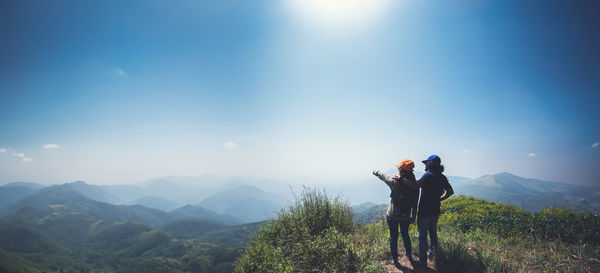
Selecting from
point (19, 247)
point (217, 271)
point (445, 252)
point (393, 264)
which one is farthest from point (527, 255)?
point (19, 247)

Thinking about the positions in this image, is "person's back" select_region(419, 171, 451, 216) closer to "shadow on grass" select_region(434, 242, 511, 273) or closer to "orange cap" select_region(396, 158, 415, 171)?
"orange cap" select_region(396, 158, 415, 171)

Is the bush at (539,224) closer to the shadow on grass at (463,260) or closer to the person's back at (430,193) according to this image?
the shadow on grass at (463,260)

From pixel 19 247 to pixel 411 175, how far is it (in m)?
258

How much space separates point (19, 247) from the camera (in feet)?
493

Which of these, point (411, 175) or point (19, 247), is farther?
point (19, 247)

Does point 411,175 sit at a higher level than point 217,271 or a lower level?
higher

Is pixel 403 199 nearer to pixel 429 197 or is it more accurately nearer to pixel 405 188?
pixel 405 188

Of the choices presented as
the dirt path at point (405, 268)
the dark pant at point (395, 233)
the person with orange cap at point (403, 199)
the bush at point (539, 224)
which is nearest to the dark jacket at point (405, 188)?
the person with orange cap at point (403, 199)

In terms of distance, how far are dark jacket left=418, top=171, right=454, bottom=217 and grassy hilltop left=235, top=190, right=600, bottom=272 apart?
100 cm

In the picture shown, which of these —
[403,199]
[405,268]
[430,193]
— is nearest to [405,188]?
[403,199]

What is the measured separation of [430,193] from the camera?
455 centimetres

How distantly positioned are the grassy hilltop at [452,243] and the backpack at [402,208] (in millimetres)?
1042

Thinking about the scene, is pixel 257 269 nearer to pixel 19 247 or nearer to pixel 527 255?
pixel 527 255

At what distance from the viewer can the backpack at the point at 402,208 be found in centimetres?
432
